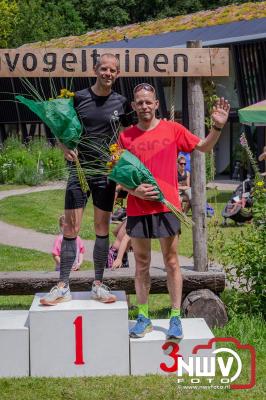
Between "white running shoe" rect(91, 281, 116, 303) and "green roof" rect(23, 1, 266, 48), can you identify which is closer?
"white running shoe" rect(91, 281, 116, 303)

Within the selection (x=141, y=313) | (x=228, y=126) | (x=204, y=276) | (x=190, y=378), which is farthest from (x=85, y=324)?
(x=228, y=126)

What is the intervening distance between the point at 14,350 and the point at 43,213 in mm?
12233

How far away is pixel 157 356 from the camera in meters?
6.18

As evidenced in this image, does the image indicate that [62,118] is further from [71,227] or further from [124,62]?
[124,62]

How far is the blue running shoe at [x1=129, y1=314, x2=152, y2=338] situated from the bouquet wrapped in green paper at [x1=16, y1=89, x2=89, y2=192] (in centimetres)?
112

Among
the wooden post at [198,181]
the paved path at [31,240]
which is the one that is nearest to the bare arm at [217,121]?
the wooden post at [198,181]

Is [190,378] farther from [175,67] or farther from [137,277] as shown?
[175,67]

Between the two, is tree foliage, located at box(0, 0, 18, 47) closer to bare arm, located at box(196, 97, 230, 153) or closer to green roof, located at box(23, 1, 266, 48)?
green roof, located at box(23, 1, 266, 48)

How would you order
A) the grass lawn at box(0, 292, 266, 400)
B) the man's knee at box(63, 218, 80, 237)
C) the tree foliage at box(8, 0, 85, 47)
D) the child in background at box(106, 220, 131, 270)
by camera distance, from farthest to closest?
the tree foliage at box(8, 0, 85, 47)
the child in background at box(106, 220, 131, 270)
the man's knee at box(63, 218, 80, 237)
the grass lawn at box(0, 292, 266, 400)

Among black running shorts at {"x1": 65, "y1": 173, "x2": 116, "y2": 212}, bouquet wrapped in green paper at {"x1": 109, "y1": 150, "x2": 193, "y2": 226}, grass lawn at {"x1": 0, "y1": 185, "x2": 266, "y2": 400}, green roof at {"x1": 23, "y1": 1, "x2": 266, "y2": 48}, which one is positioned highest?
green roof at {"x1": 23, "y1": 1, "x2": 266, "y2": 48}

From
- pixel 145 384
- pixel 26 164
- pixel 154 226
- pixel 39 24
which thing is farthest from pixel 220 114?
pixel 39 24

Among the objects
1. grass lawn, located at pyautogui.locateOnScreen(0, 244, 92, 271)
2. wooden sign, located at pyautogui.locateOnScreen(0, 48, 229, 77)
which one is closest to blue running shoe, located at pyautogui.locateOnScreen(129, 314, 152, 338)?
wooden sign, located at pyautogui.locateOnScreen(0, 48, 229, 77)

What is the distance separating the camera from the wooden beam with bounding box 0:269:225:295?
308 inches

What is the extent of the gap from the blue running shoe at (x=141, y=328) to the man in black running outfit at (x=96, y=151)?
0.94ft
